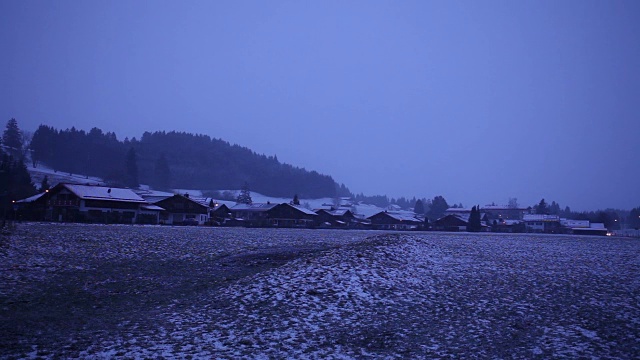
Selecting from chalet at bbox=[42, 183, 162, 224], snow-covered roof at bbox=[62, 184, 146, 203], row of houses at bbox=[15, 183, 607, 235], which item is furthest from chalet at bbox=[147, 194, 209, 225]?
snow-covered roof at bbox=[62, 184, 146, 203]

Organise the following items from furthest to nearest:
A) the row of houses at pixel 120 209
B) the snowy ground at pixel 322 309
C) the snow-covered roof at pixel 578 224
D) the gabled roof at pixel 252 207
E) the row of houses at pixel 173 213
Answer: the snow-covered roof at pixel 578 224
the gabled roof at pixel 252 207
the row of houses at pixel 173 213
the row of houses at pixel 120 209
the snowy ground at pixel 322 309

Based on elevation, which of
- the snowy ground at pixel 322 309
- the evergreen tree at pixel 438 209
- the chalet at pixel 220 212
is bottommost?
the snowy ground at pixel 322 309

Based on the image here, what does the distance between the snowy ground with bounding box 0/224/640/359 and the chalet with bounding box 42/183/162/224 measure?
2532 inches

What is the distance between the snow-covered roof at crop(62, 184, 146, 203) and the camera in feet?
276

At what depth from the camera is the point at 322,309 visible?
13500mm

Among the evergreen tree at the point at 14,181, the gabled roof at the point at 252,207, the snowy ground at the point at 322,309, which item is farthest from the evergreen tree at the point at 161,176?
the snowy ground at the point at 322,309

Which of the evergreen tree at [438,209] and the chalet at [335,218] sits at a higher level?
the evergreen tree at [438,209]

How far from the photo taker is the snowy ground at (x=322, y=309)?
10609mm

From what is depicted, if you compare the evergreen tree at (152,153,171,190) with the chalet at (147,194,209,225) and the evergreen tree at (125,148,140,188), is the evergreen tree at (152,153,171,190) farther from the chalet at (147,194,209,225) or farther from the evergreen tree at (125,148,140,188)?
the chalet at (147,194,209,225)

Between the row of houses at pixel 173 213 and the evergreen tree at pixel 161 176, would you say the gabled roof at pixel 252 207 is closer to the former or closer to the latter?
the row of houses at pixel 173 213

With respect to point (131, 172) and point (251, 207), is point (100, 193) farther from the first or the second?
point (131, 172)

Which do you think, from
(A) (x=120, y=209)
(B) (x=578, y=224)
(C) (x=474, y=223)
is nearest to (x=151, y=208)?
(A) (x=120, y=209)

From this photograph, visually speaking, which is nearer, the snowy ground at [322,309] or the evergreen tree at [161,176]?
the snowy ground at [322,309]

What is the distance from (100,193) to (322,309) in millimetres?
86811
